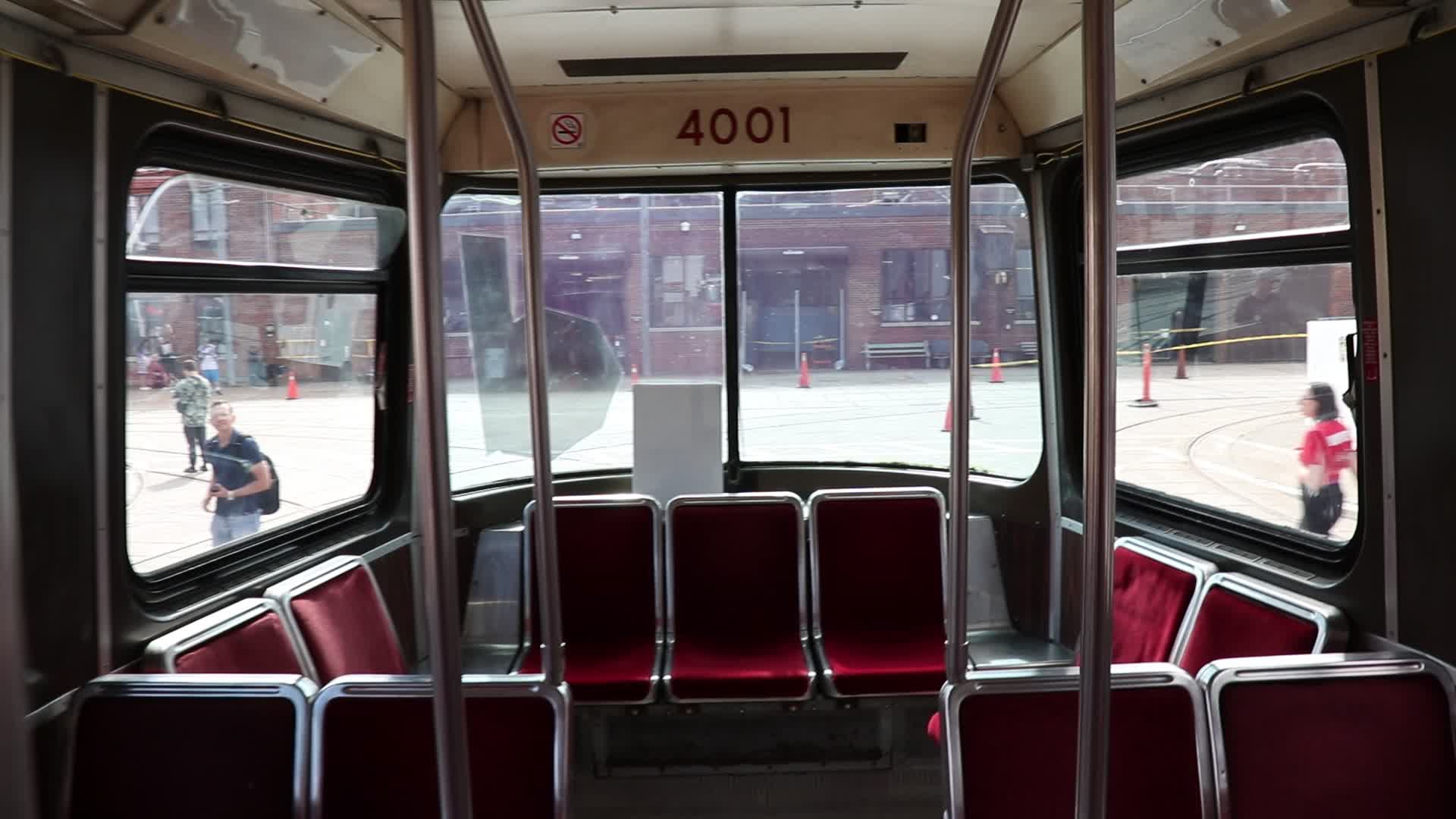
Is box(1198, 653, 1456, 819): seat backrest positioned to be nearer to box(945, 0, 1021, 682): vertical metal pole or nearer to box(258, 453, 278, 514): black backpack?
box(945, 0, 1021, 682): vertical metal pole

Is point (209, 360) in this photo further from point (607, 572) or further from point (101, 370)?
point (607, 572)

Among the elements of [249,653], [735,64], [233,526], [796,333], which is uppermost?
[735,64]

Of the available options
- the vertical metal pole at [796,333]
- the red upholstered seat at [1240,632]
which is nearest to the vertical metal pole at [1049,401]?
the vertical metal pole at [796,333]

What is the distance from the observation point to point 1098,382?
1164mm

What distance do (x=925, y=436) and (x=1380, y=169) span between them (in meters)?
2.60

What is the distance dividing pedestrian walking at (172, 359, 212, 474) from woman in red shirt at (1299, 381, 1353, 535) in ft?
10.0

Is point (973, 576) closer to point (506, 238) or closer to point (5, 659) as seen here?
point (506, 238)

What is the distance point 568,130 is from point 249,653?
2.33 metres

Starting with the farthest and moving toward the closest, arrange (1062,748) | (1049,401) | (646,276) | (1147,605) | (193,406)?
1. (646,276)
2. (1049,401)
3. (1147,605)
4. (193,406)
5. (1062,748)

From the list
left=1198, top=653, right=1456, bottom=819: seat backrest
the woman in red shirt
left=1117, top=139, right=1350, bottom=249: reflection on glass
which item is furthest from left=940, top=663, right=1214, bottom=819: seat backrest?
left=1117, top=139, right=1350, bottom=249: reflection on glass

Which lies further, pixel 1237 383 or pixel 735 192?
pixel 735 192

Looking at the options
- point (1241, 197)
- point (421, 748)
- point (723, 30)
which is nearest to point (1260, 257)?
point (1241, 197)

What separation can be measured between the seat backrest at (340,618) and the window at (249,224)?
969mm

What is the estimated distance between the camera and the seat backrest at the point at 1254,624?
2.60 meters
